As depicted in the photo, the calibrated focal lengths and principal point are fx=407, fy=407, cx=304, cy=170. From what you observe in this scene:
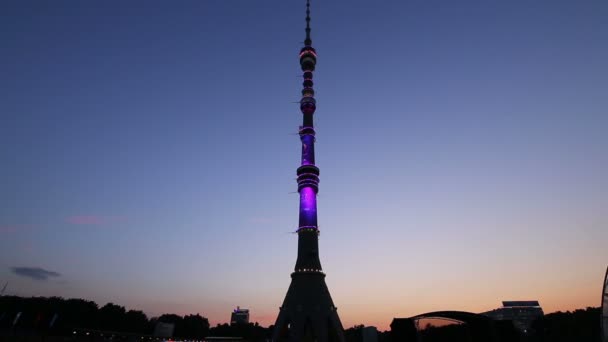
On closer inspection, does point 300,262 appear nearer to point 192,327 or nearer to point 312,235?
point 312,235

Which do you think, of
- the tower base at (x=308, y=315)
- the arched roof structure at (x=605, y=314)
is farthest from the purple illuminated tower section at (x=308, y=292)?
the arched roof structure at (x=605, y=314)

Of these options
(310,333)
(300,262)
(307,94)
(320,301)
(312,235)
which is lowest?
(310,333)

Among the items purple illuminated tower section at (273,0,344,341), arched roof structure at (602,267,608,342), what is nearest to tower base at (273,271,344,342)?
purple illuminated tower section at (273,0,344,341)

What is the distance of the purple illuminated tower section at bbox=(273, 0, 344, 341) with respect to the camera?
93750 mm

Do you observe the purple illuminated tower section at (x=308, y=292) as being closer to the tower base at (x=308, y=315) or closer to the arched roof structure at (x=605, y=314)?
the tower base at (x=308, y=315)

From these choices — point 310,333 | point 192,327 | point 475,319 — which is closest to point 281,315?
point 310,333

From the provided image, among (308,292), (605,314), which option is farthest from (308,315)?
(605,314)

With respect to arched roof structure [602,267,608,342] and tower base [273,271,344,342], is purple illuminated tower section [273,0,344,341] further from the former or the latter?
arched roof structure [602,267,608,342]

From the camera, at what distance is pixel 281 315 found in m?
97.4

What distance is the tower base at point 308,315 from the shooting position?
306 feet

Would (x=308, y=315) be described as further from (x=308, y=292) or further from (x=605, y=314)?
(x=605, y=314)

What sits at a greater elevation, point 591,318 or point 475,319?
point 591,318

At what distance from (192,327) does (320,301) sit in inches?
3950

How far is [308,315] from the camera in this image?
94188 mm
